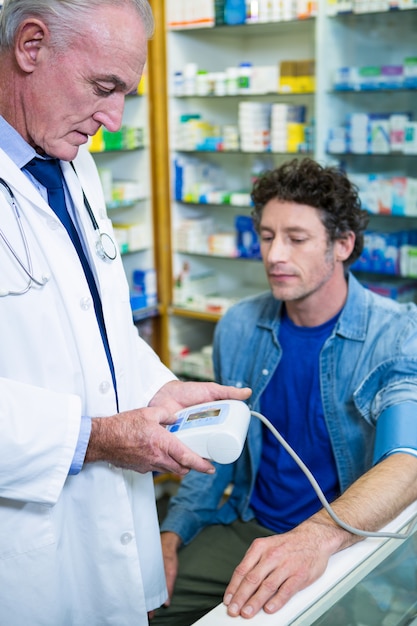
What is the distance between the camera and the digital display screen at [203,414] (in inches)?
54.3

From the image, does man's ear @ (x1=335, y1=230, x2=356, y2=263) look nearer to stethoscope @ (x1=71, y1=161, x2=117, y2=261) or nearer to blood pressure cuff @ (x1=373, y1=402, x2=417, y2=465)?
blood pressure cuff @ (x1=373, y1=402, x2=417, y2=465)

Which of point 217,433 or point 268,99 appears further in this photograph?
point 268,99

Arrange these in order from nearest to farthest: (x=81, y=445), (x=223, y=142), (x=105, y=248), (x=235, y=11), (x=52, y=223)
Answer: (x=81, y=445) < (x=52, y=223) < (x=105, y=248) < (x=235, y=11) < (x=223, y=142)

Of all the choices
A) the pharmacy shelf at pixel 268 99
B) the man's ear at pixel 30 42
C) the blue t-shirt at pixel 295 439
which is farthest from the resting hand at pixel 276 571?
the pharmacy shelf at pixel 268 99

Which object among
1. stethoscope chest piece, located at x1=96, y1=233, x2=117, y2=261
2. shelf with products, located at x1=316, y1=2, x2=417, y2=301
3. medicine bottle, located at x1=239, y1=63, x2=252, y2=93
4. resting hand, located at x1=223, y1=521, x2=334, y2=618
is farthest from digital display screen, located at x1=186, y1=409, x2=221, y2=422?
medicine bottle, located at x1=239, y1=63, x2=252, y2=93

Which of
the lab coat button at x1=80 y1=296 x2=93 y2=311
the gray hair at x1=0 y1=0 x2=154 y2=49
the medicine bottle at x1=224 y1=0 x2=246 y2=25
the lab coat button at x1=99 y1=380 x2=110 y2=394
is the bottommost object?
the lab coat button at x1=99 y1=380 x2=110 y2=394

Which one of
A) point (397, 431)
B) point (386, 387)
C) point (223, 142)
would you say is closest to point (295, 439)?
point (386, 387)

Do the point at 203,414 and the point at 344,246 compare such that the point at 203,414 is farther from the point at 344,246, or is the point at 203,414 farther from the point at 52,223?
the point at 344,246

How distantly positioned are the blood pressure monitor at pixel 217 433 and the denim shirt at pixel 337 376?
474 mm

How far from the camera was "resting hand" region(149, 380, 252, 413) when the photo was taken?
150 cm

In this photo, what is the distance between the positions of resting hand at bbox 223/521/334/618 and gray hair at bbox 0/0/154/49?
2.98 feet

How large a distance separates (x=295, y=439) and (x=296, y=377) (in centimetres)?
16

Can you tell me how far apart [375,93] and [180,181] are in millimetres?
1021

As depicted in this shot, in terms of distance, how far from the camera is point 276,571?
1207 mm
